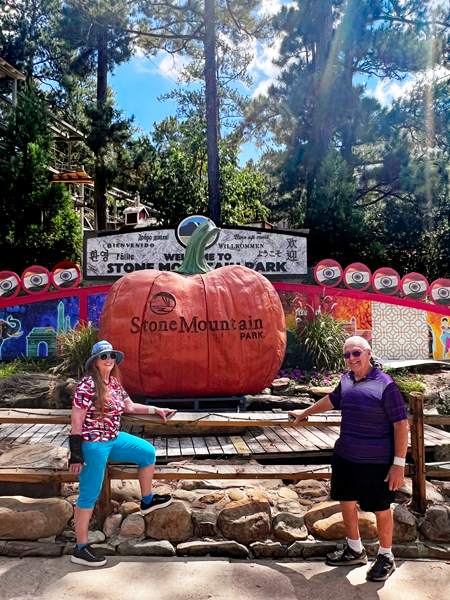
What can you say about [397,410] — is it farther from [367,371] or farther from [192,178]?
[192,178]

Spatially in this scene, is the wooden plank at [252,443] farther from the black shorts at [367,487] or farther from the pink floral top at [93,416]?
the pink floral top at [93,416]

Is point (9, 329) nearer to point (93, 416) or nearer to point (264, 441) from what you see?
point (264, 441)

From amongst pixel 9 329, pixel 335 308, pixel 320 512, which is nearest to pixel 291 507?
pixel 320 512

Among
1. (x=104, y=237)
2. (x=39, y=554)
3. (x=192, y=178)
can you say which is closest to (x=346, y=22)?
(x=192, y=178)

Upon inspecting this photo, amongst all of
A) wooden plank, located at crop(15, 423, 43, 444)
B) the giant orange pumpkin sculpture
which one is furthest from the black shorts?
wooden plank, located at crop(15, 423, 43, 444)

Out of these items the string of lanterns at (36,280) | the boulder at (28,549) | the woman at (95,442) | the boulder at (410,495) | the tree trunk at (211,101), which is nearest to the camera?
the woman at (95,442)

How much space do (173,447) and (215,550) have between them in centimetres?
151

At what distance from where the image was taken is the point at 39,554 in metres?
3.10

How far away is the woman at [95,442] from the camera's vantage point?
9.78 feet

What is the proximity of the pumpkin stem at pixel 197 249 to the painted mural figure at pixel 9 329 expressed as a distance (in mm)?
5290

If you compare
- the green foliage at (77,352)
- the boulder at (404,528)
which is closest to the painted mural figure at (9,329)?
the green foliage at (77,352)

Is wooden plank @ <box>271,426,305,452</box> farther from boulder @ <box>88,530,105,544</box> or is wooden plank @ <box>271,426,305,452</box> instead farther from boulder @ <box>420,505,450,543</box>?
boulder @ <box>88,530,105,544</box>

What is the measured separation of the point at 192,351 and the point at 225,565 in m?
2.51

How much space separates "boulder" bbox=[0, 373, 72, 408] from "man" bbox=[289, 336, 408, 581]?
159 inches
